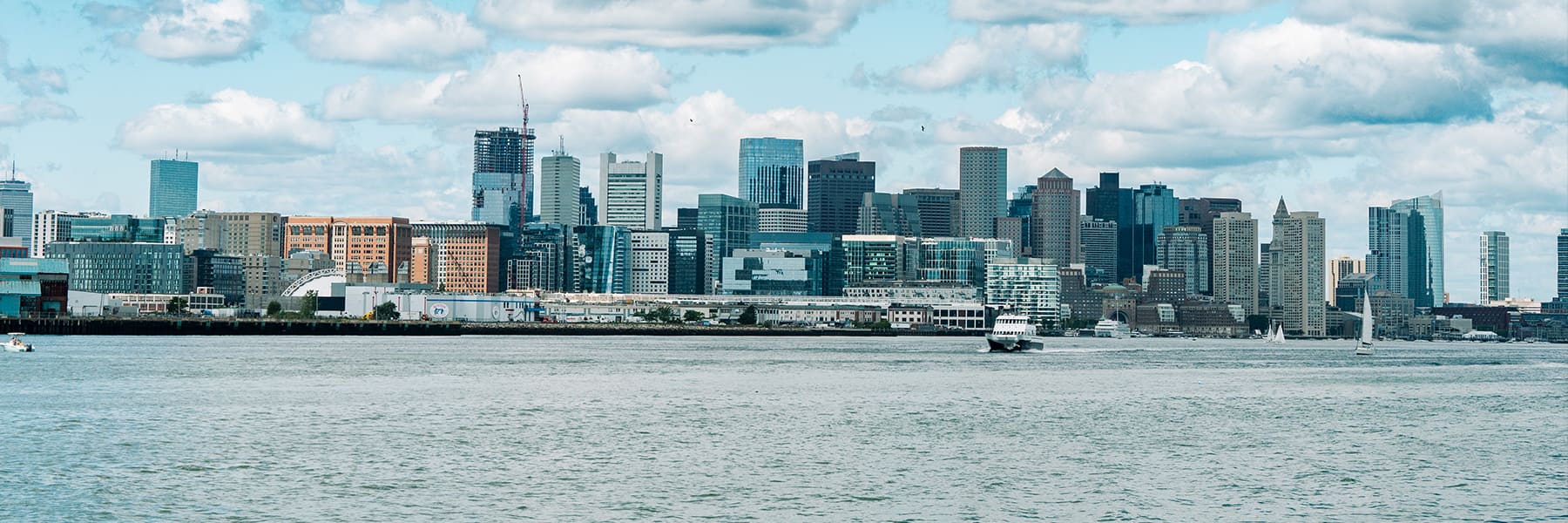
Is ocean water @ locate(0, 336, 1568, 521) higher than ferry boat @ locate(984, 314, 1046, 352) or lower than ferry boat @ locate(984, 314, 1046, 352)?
lower

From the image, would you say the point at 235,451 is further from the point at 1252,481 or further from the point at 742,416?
the point at 1252,481

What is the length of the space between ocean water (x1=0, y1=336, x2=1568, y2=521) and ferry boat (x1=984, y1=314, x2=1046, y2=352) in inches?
2568

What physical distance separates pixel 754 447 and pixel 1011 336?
120m

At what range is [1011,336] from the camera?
18025 cm

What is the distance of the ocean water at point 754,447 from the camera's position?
47719 mm

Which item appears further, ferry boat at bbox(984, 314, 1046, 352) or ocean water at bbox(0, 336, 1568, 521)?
ferry boat at bbox(984, 314, 1046, 352)

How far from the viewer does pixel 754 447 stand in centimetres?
6250

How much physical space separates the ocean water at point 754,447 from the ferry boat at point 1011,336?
65.2 meters

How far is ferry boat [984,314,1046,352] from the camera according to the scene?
179875mm

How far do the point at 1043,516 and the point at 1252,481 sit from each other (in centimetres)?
1069

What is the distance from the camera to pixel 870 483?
5231 centimetres

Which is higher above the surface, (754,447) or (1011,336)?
(1011,336)

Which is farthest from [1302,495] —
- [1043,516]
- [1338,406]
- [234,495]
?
[1338,406]

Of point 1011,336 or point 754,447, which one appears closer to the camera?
point 754,447
